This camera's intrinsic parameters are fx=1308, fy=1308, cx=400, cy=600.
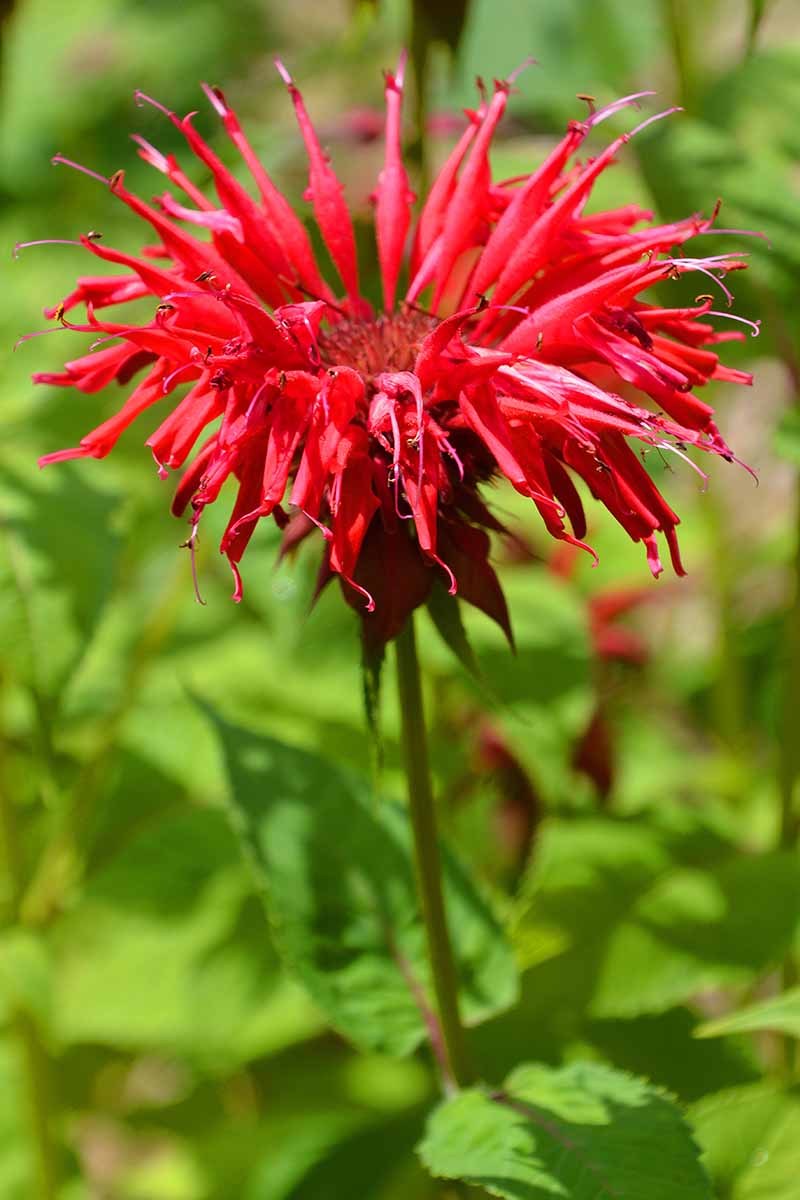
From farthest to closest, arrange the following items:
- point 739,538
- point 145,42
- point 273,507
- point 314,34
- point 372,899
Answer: point 314,34
point 145,42
point 739,538
point 372,899
point 273,507

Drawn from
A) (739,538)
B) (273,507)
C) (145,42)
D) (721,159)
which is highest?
(145,42)

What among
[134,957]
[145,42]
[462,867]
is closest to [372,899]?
[462,867]

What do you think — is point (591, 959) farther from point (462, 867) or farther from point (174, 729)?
point (174, 729)

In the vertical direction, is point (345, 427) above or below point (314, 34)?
below

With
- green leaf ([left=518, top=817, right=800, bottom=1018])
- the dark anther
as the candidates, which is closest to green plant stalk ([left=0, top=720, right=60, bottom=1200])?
green leaf ([left=518, top=817, right=800, bottom=1018])

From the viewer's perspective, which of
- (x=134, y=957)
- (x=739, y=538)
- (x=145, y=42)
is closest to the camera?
(x=134, y=957)

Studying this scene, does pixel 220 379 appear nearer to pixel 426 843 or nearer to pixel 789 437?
pixel 426 843

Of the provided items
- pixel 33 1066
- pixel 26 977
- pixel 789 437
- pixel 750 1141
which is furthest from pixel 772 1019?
pixel 33 1066
